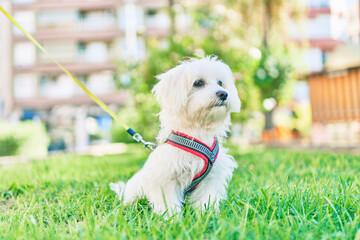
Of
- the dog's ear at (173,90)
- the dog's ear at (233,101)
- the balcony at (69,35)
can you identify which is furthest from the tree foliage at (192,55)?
the balcony at (69,35)

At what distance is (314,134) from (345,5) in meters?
33.9

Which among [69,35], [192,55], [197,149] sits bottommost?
[197,149]

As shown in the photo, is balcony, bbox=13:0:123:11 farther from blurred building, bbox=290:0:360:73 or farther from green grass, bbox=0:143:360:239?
green grass, bbox=0:143:360:239

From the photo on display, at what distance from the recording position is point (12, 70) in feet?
105

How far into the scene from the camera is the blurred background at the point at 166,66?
314 inches

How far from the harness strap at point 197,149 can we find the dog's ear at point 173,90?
→ 0.25m

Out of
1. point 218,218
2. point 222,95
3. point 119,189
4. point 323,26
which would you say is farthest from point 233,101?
point 323,26

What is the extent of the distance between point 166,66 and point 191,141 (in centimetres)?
498

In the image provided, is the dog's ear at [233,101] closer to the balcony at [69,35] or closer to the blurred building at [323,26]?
the balcony at [69,35]

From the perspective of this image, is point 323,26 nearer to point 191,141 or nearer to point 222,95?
point 222,95

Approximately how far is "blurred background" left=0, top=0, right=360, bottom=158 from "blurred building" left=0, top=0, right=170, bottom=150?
10 cm

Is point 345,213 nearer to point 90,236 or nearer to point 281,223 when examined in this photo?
point 281,223

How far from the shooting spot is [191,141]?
2617 mm

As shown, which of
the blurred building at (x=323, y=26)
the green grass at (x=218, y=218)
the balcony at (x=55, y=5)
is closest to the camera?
the green grass at (x=218, y=218)
